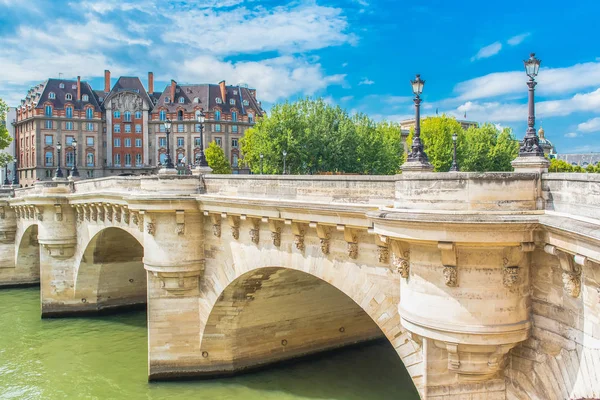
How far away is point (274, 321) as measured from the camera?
2217cm

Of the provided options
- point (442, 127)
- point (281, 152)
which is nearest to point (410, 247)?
point (281, 152)

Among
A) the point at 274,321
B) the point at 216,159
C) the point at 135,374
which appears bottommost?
the point at 135,374

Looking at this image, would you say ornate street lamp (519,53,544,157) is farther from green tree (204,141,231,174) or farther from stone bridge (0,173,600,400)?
green tree (204,141,231,174)

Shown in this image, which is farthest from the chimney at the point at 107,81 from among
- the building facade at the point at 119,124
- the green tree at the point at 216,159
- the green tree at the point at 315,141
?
the green tree at the point at 315,141

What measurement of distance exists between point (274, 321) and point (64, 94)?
7136 centimetres

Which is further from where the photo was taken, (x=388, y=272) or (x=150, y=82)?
(x=150, y=82)

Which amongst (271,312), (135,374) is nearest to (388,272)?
(271,312)

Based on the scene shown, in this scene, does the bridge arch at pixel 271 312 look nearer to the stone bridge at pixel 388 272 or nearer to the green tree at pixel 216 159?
the stone bridge at pixel 388 272

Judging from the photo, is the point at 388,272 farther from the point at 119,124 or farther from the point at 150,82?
the point at 150,82

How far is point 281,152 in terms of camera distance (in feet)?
175

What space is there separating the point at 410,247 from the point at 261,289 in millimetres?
11032

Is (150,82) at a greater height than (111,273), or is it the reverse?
(150,82)

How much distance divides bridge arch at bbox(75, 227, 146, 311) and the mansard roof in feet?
180

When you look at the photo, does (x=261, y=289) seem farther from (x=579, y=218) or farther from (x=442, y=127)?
(x=442, y=127)
